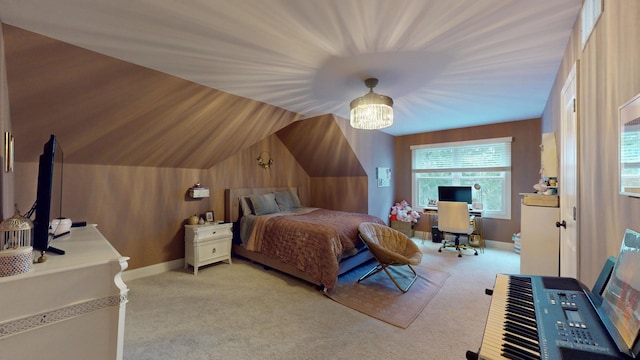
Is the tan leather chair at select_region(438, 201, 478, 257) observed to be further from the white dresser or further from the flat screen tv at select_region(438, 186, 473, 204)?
the white dresser

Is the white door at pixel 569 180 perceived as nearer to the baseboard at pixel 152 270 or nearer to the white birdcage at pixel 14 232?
the white birdcage at pixel 14 232

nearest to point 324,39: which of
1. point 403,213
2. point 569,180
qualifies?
point 569,180

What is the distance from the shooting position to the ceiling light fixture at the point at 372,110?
2.45m

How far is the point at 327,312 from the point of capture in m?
2.47

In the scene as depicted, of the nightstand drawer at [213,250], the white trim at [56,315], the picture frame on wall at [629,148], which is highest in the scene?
the picture frame on wall at [629,148]

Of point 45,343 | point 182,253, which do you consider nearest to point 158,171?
point 182,253

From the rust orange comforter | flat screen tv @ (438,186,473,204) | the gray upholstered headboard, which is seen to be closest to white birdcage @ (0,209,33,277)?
the rust orange comforter

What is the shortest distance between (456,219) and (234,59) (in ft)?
13.5

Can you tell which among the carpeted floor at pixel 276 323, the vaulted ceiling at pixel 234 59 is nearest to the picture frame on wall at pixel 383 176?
the vaulted ceiling at pixel 234 59

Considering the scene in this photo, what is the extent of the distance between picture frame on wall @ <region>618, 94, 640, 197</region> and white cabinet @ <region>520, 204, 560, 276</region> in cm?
182

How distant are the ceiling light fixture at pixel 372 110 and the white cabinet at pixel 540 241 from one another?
1.80m

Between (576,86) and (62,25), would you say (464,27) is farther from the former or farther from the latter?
(62,25)

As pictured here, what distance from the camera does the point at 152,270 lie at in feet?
11.3

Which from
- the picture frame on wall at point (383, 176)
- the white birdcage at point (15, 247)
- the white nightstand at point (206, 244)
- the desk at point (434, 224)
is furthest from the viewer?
the picture frame on wall at point (383, 176)
